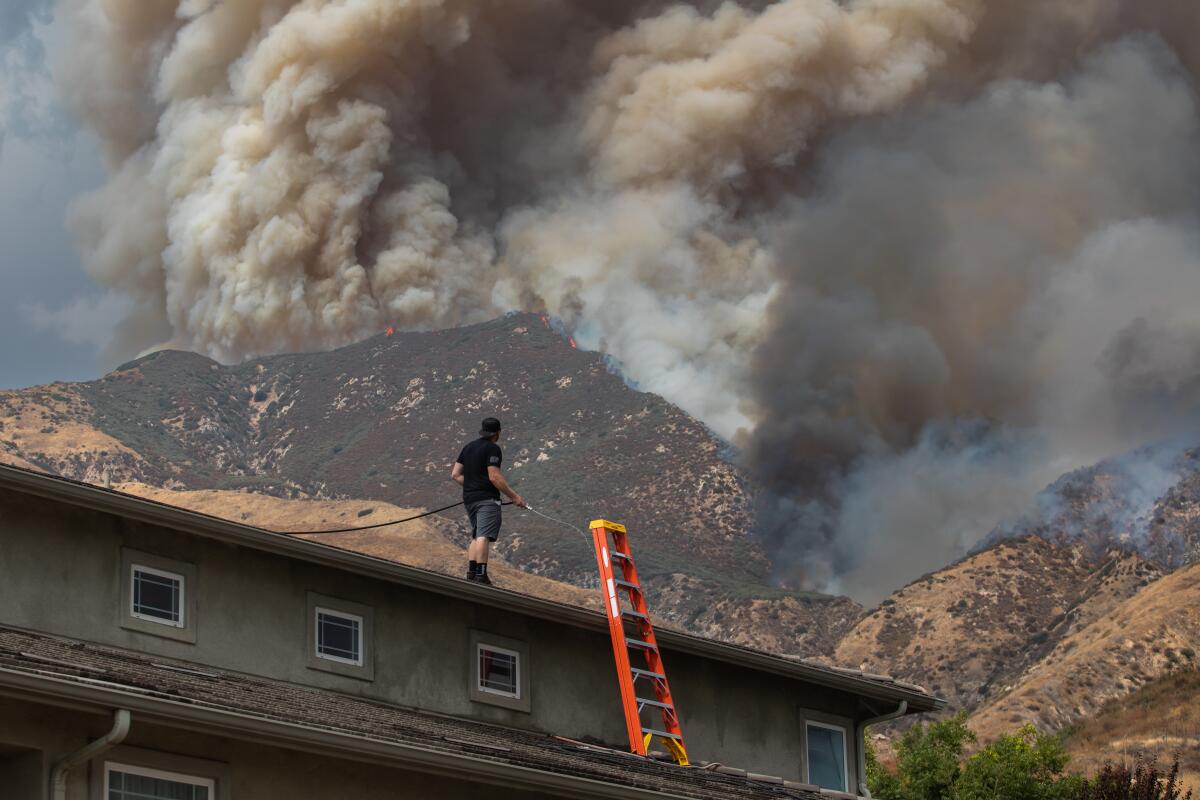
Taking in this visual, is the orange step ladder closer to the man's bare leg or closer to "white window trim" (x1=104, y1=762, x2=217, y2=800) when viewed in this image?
the man's bare leg

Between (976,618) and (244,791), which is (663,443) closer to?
(976,618)

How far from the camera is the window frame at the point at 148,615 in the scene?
1487cm

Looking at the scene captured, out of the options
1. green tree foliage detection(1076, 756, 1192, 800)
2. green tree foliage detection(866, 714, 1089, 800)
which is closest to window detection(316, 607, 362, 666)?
green tree foliage detection(1076, 756, 1192, 800)

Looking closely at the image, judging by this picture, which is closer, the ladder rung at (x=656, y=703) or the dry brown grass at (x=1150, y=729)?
the ladder rung at (x=656, y=703)

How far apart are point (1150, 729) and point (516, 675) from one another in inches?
2155

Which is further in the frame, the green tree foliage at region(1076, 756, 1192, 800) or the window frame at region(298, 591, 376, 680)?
the green tree foliage at region(1076, 756, 1192, 800)

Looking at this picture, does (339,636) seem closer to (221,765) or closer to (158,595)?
(158,595)

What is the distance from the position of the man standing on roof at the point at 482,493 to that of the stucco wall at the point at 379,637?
0.71 metres

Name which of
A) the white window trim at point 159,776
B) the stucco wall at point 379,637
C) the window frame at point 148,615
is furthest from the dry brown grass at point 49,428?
the white window trim at point 159,776

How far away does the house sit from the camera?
38.0 feet

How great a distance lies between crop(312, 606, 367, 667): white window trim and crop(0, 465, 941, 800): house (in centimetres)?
2

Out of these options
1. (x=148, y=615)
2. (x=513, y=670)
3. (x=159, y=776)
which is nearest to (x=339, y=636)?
(x=148, y=615)

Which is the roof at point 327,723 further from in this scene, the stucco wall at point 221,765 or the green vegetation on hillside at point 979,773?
the green vegetation on hillside at point 979,773

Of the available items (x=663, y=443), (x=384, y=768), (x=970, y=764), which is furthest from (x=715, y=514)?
(x=384, y=768)
